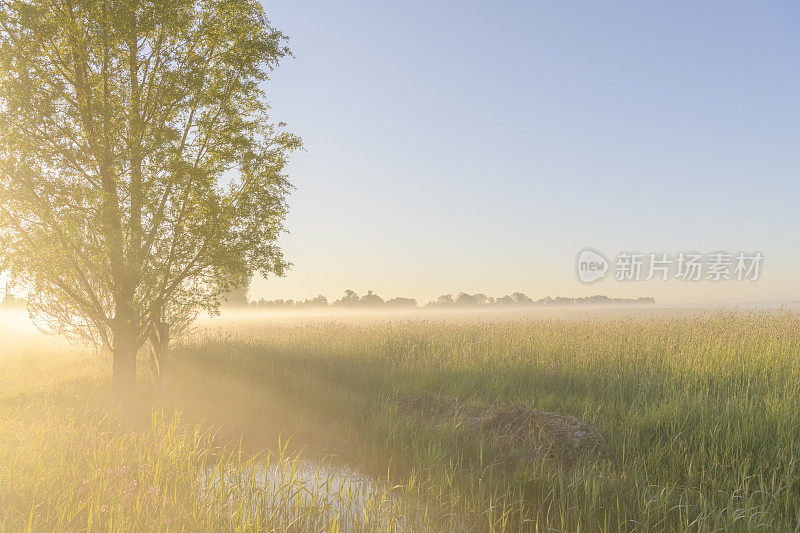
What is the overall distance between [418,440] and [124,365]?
7876 millimetres

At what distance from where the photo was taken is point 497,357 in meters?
13.1

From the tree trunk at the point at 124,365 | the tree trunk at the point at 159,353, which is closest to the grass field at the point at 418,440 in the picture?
the tree trunk at the point at 124,365

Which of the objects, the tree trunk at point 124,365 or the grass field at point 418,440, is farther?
the tree trunk at point 124,365

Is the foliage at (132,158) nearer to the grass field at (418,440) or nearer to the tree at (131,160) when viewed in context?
the tree at (131,160)

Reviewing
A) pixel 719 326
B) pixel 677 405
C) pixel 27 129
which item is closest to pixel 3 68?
pixel 27 129

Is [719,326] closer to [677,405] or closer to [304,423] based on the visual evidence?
[677,405]

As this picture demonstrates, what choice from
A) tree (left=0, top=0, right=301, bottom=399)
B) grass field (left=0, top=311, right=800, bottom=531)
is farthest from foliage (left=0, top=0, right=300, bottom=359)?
grass field (left=0, top=311, right=800, bottom=531)

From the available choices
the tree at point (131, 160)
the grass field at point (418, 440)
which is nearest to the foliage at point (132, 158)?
the tree at point (131, 160)

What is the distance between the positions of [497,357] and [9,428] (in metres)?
10.9

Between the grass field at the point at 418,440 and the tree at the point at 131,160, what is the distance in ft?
9.34

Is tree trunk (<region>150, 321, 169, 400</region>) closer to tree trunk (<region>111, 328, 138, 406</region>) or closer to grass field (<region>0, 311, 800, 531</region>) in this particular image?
tree trunk (<region>111, 328, 138, 406</region>)

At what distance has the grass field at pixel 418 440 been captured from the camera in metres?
4.90

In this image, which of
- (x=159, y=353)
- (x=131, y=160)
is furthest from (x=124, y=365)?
(x=131, y=160)

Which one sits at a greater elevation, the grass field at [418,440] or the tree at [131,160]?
the tree at [131,160]
